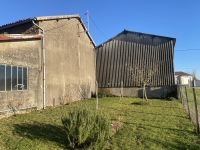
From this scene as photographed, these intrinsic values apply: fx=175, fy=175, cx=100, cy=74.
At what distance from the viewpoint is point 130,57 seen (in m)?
20.4

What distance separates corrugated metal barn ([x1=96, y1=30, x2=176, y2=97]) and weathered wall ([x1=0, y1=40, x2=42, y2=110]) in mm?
11602

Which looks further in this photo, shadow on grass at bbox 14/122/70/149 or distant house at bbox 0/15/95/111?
distant house at bbox 0/15/95/111

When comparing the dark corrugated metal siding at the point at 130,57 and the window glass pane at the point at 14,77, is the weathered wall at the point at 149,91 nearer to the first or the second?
the dark corrugated metal siding at the point at 130,57

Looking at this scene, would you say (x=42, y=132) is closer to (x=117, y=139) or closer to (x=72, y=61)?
(x=117, y=139)

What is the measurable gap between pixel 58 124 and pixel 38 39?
217 inches

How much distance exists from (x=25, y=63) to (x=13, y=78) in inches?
42.7

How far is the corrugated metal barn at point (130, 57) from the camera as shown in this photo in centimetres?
1927

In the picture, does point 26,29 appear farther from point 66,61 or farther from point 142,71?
point 142,71

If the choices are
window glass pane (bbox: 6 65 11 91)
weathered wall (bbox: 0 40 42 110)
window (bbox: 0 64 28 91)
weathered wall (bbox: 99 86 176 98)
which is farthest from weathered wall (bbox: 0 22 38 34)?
weathered wall (bbox: 99 86 176 98)

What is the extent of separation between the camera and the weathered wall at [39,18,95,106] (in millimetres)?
11609

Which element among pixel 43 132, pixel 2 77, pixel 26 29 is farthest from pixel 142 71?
pixel 43 132

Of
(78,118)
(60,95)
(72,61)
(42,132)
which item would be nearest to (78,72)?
(72,61)

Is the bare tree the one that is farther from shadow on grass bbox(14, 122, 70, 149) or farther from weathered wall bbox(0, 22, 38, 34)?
shadow on grass bbox(14, 122, 70, 149)

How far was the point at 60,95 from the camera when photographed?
42.0 feet
